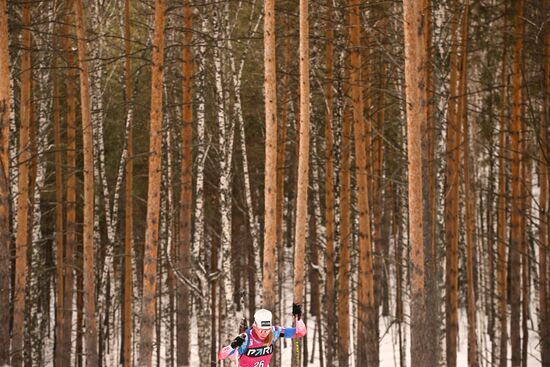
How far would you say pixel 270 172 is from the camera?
9062 millimetres

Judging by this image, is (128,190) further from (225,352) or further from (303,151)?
(225,352)

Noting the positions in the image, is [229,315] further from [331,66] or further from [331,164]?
[331,66]

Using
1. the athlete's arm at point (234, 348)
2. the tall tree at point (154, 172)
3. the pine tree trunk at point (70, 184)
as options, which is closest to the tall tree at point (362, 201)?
the tall tree at point (154, 172)

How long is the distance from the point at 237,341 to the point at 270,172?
8.74 feet

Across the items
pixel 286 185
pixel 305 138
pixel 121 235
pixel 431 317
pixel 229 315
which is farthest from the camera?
pixel 286 185

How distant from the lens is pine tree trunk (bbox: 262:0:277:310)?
9008mm

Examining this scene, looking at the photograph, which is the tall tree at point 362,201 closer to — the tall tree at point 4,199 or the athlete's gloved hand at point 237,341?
the athlete's gloved hand at point 237,341

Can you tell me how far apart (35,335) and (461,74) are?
12.0m

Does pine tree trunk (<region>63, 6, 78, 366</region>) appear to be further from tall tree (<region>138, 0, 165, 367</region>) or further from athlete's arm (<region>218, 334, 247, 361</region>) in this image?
athlete's arm (<region>218, 334, 247, 361</region>)

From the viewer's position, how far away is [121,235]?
2094 centimetres

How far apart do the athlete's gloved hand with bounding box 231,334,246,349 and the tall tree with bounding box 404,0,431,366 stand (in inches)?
81.5

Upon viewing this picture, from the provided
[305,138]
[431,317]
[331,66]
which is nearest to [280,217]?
[331,66]

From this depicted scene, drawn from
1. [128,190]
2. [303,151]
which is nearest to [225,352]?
[303,151]

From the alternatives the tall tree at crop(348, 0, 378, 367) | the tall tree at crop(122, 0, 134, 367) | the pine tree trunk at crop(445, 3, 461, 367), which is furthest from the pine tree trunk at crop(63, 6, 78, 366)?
the pine tree trunk at crop(445, 3, 461, 367)
